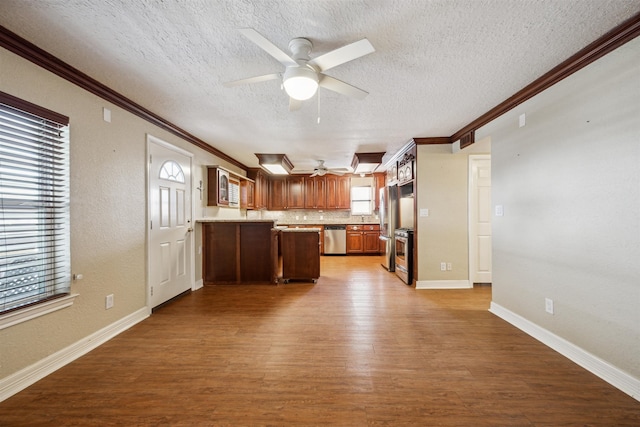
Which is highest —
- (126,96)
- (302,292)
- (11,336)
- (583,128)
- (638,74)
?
(126,96)

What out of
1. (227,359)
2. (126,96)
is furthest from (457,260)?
(126,96)

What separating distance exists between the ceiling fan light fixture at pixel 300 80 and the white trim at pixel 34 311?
2.36 metres

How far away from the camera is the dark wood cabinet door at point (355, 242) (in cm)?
710

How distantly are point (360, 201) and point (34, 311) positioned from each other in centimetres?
674

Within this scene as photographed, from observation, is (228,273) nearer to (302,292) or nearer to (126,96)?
(302,292)

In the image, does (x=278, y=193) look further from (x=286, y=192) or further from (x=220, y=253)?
(x=220, y=253)

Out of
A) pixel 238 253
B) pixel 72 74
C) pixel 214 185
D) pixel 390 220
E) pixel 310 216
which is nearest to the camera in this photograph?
pixel 72 74

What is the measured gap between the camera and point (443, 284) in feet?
12.8

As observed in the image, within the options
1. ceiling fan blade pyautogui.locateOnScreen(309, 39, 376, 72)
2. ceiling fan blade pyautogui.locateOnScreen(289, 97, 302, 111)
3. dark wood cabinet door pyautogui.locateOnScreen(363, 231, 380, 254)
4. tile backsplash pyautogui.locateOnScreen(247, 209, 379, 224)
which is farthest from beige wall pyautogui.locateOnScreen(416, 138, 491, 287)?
tile backsplash pyautogui.locateOnScreen(247, 209, 379, 224)

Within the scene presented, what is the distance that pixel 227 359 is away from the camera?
1.99m

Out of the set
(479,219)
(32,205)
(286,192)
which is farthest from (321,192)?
(32,205)

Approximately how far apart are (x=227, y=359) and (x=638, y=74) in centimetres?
349

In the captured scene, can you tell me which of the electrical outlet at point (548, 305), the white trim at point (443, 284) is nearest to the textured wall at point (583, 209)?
the electrical outlet at point (548, 305)

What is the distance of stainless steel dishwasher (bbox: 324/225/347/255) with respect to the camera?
7.07m
